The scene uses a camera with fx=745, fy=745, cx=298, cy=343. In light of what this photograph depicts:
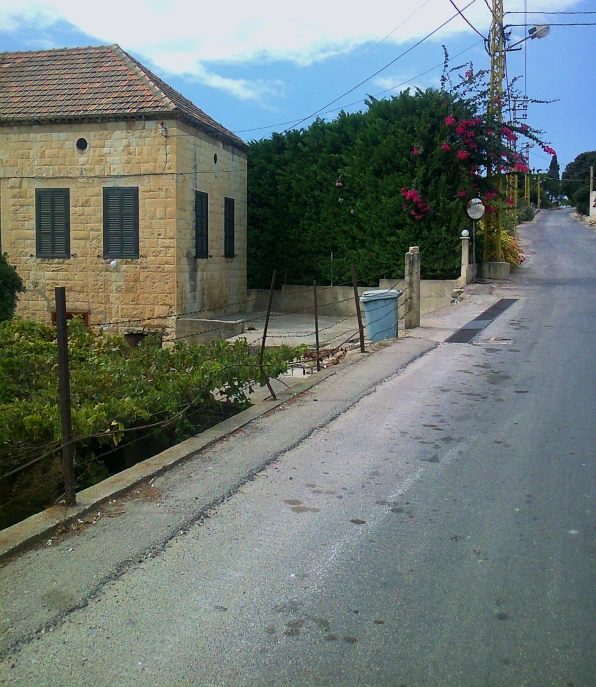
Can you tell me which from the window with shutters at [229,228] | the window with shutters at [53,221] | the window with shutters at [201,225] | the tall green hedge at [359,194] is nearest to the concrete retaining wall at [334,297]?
the tall green hedge at [359,194]

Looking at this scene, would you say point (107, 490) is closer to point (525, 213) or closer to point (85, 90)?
point (85, 90)

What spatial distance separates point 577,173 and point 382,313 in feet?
252

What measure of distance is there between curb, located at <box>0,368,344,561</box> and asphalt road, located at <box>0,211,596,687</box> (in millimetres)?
779

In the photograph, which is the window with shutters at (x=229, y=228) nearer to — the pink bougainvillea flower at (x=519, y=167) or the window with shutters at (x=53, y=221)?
the window with shutters at (x=53, y=221)

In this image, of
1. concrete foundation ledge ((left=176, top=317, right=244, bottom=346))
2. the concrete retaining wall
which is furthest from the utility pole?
concrete foundation ledge ((left=176, top=317, right=244, bottom=346))

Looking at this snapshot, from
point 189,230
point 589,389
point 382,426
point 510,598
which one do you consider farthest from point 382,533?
point 189,230

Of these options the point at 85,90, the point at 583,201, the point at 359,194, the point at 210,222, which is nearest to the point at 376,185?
the point at 359,194

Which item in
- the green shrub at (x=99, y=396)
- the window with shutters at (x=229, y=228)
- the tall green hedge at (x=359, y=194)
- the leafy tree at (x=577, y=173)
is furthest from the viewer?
the leafy tree at (x=577, y=173)

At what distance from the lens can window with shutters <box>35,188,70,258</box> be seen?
747 inches

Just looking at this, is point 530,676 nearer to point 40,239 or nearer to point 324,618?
point 324,618

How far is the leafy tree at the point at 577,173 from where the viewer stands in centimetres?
7775

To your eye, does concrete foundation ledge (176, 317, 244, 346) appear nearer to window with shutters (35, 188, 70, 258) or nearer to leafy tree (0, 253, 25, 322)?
window with shutters (35, 188, 70, 258)

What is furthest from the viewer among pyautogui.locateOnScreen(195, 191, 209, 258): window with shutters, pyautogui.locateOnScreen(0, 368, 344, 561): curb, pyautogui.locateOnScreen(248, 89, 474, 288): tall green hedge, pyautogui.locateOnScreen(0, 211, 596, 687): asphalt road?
pyautogui.locateOnScreen(248, 89, 474, 288): tall green hedge

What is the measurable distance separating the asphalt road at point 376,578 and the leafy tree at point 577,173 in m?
75.7
